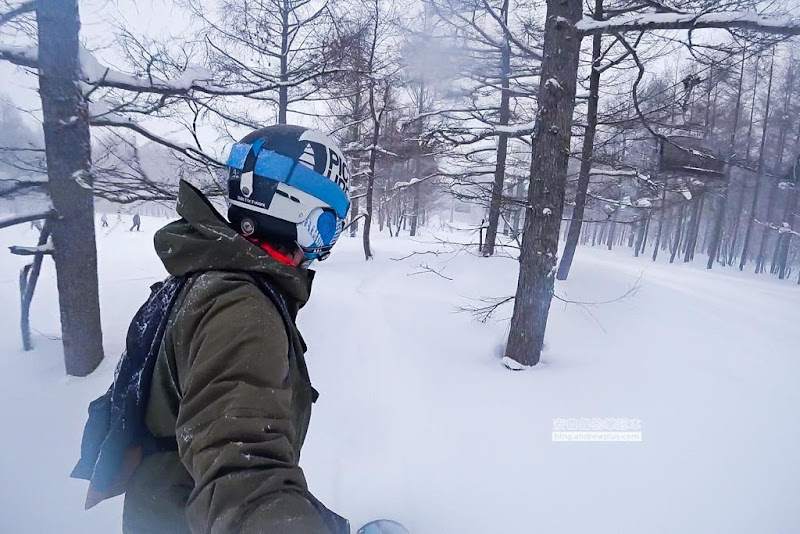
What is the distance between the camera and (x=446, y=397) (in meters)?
4.38

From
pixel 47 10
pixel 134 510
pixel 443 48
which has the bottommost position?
pixel 134 510

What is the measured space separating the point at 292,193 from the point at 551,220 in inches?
158

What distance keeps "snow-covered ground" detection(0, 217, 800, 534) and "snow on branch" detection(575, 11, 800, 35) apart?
3631 millimetres

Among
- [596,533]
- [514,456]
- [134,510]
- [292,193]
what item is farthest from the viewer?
[514,456]

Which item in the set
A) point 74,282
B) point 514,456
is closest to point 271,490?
point 514,456

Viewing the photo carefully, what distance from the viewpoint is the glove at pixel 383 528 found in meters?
2.51

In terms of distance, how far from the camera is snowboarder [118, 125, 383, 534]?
2.76 feet

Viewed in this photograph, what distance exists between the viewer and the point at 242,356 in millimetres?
937

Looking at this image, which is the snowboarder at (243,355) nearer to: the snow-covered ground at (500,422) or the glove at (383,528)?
the glove at (383,528)

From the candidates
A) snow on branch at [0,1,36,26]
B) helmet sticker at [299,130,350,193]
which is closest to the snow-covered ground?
helmet sticker at [299,130,350,193]

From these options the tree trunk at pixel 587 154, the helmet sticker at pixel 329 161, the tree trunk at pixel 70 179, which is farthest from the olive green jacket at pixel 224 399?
the tree trunk at pixel 587 154

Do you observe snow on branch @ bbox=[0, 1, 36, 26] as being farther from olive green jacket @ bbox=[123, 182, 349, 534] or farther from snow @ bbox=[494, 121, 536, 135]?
snow @ bbox=[494, 121, 536, 135]

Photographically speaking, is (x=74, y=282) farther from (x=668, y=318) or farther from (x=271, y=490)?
(x=668, y=318)

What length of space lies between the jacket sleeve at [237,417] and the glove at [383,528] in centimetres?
196
